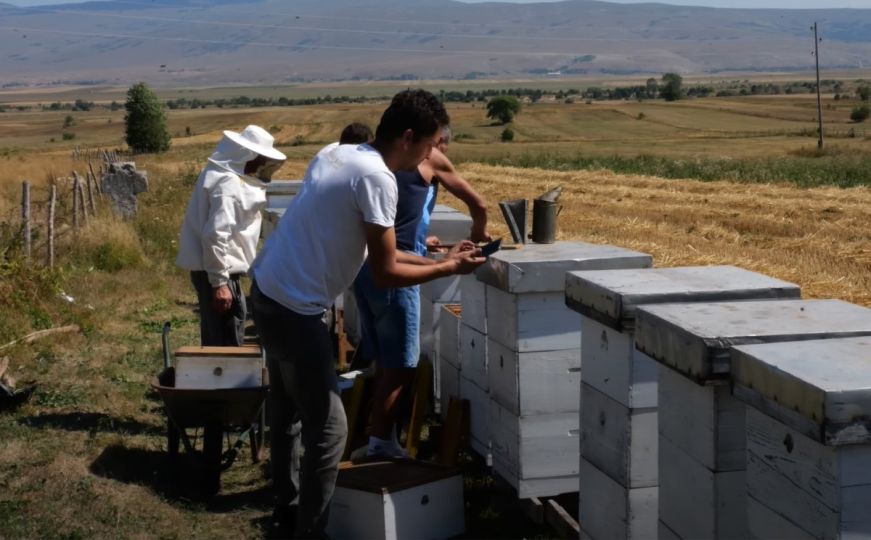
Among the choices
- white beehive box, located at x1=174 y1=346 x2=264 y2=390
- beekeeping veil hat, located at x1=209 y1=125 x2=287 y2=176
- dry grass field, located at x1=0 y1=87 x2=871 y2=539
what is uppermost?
beekeeping veil hat, located at x1=209 y1=125 x2=287 y2=176

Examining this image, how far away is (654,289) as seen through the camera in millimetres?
4539

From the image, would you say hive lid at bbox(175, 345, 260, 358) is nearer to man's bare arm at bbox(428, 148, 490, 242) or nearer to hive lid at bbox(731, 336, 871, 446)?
man's bare arm at bbox(428, 148, 490, 242)

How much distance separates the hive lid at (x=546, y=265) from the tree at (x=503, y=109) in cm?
7569

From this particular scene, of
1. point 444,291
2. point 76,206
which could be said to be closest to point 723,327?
point 444,291

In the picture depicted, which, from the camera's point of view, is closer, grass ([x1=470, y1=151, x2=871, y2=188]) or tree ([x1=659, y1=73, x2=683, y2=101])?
grass ([x1=470, y1=151, x2=871, y2=188])

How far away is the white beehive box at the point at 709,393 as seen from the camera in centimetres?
368

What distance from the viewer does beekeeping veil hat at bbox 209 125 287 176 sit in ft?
22.3

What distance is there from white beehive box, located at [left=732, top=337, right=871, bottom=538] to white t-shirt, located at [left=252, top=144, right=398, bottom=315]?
172 cm

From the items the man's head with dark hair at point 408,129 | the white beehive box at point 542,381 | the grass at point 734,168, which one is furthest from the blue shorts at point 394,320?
the grass at point 734,168

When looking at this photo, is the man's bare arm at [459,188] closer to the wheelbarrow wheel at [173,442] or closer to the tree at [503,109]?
the wheelbarrow wheel at [173,442]

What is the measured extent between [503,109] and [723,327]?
79.6 metres

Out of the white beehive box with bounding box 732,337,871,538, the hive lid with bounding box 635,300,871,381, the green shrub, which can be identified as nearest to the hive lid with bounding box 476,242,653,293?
the hive lid with bounding box 635,300,871,381

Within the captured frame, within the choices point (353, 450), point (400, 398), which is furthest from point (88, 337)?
point (400, 398)

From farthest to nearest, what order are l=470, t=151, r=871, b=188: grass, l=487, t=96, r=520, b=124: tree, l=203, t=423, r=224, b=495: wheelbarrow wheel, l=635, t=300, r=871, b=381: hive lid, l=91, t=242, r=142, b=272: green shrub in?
1. l=487, t=96, r=520, b=124: tree
2. l=470, t=151, r=871, b=188: grass
3. l=91, t=242, r=142, b=272: green shrub
4. l=203, t=423, r=224, b=495: wheelbarrow wheel
5. l=635, t=300, r=871, b=381: hive lid
